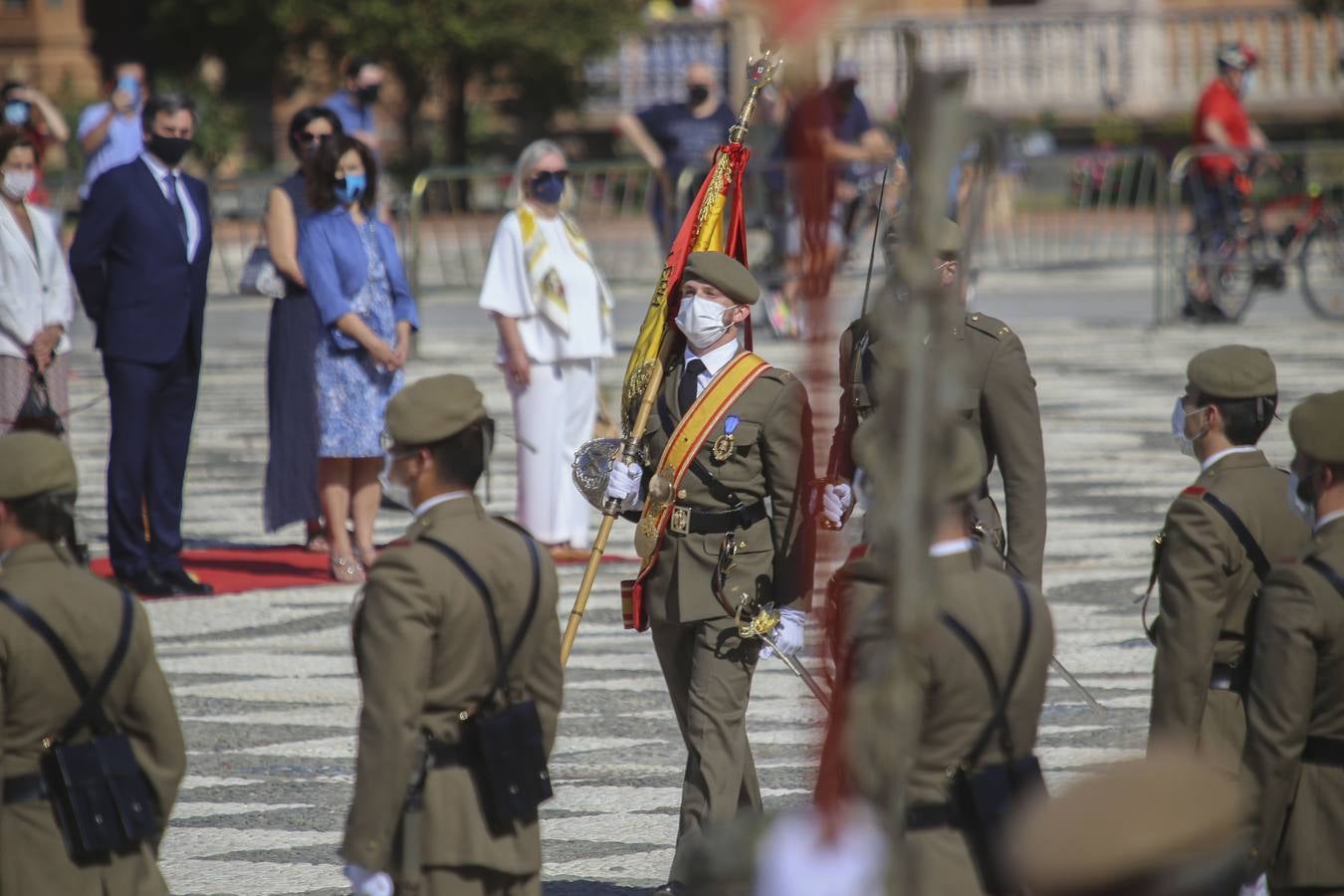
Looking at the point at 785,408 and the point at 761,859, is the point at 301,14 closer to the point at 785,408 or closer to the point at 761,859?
the point at 785,408

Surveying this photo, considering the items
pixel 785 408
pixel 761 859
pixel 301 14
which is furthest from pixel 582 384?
pixel 301 14

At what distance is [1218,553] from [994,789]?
99cm

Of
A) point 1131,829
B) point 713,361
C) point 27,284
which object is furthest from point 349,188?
point 1131,829

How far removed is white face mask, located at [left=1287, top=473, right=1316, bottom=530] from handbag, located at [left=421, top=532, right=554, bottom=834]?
4.81 feet

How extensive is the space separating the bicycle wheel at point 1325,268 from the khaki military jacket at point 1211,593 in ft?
46.4

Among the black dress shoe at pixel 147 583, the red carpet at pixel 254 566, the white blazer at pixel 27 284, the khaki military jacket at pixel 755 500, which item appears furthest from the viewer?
the red carpet at pixel 254 566

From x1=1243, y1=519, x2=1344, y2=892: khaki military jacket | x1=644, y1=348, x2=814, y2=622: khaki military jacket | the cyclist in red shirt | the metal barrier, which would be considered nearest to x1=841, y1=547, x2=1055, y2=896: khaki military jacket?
x1=1243, y1=519, x2=1344, y2=892: khaki military jacket

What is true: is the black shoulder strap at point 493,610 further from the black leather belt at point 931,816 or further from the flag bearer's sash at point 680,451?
the flag bearer's sash at point 680,451

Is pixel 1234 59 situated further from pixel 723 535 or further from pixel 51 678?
pixel 51 678

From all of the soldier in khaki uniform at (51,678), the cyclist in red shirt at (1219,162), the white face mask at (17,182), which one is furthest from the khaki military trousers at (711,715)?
the cyclist in red shirt at (1219,162)

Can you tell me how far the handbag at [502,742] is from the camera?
4191 millimetres

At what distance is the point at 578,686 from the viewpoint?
825cm

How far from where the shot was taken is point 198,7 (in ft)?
111

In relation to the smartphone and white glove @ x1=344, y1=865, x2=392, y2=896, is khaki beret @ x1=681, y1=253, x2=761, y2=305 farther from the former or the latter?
the smartphone
